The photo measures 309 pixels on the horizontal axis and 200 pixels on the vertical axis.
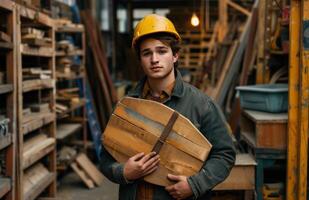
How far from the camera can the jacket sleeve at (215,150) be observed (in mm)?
2289

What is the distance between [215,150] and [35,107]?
132 inches

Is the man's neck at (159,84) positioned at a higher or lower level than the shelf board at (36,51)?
lower

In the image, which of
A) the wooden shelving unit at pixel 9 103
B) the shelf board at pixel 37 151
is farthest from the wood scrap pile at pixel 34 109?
the wooden shelving unit at pixel 9 103

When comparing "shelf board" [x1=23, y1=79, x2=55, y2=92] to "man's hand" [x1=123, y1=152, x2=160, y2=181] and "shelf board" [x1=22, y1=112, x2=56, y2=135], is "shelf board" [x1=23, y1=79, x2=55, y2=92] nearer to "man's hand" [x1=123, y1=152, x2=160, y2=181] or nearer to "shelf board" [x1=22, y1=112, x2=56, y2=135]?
"shelf board" [x1=22, y1=112, x2=56, y2=135]

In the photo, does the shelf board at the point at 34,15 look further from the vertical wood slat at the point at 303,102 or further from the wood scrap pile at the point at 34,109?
the vertical wood slat at the point at 303,102

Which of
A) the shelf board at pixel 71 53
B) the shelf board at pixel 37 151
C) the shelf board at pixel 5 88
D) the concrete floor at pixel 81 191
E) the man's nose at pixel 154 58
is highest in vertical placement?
the shelf board at pixel 71 53

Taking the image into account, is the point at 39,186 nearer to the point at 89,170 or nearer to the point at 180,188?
the point at 89,170

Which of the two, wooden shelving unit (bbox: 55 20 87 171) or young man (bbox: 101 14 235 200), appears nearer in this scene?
young man (bbox: 101 14 235 200)

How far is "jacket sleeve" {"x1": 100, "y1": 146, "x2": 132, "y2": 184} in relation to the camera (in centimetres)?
234

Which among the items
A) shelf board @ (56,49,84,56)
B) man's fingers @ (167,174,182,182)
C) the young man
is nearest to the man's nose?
the young man

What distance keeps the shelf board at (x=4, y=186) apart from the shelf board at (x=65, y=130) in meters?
1.97

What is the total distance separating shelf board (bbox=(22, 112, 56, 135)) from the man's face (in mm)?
2416

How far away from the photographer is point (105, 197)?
19.6 ft

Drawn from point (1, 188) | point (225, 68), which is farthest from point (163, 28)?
point (225, 68)
